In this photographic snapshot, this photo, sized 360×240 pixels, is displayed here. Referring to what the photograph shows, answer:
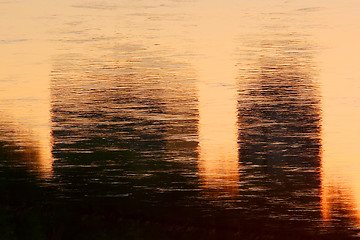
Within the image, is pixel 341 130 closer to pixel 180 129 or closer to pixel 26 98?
pixel 180 129

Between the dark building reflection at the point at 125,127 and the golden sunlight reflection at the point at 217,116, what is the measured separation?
0.51ft

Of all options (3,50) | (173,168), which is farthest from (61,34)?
(173,168)

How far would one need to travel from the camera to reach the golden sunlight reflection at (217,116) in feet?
28.9

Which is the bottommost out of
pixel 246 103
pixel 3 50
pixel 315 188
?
pixel 315 188

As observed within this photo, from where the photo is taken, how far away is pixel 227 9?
22.6 metres

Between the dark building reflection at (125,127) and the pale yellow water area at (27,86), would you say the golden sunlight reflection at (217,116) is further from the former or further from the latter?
the pale yellow water area at (27,86)

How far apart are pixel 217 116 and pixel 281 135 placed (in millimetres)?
1230

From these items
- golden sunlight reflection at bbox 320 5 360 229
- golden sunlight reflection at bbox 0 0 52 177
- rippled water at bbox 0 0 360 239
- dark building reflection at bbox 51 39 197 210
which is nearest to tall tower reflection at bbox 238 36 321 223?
rippled water at bbox 0 0 360 239

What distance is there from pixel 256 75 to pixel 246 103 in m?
1.96

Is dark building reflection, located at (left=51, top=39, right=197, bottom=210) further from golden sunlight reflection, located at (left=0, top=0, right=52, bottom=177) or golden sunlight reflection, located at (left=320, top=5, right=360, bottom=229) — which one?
golden sunlight reflection, located at (left=320, top=5, right=360, bottom=229)

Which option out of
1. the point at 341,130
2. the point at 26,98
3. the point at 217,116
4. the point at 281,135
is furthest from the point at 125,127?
the point at 341,130

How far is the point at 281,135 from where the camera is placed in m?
10.5

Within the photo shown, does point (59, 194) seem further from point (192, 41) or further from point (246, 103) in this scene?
point (192, 41)

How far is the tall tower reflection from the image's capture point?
317 inches
